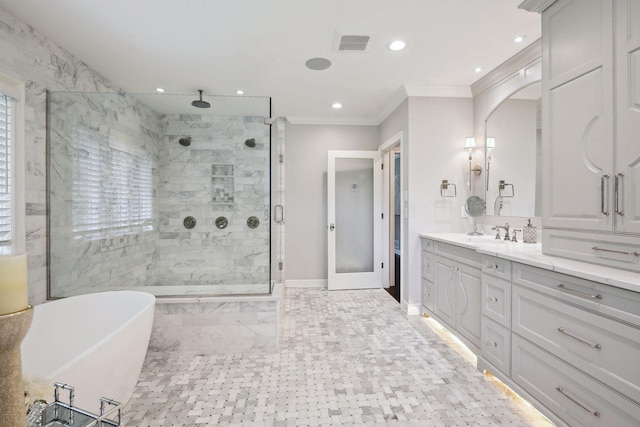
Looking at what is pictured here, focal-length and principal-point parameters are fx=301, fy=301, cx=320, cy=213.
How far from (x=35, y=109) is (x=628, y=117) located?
3.67 meters

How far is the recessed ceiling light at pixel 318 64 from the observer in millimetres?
2695

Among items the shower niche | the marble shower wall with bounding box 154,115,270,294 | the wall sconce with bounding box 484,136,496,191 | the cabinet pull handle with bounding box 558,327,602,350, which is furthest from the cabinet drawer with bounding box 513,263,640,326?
the shower niche

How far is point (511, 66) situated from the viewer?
2740 millimetres

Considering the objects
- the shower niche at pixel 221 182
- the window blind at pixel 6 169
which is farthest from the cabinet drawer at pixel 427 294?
the window blind at pixel 6 169

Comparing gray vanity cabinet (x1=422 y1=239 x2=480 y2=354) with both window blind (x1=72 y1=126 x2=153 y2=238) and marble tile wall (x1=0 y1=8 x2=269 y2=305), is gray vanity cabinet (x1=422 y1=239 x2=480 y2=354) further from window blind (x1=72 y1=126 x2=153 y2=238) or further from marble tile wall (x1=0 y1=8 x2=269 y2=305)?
window blind (x1=72 y1=126 x2=153 y2=238)

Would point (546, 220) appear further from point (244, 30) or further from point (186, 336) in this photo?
point (186, 336)

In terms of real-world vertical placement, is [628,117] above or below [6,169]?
above

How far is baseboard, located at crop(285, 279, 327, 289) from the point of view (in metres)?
4.48

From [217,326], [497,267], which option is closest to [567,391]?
[497,267]

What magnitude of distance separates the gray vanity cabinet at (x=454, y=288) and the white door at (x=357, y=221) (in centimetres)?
121

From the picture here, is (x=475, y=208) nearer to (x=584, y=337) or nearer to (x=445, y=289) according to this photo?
(x=445, y=289)

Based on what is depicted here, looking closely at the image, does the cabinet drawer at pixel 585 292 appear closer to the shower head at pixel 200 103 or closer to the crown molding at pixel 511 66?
the crown molding at pixel 511 66

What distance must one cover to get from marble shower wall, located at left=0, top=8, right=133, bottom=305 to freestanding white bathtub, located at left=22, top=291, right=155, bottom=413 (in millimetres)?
470

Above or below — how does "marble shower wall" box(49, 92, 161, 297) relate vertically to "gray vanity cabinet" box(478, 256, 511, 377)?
above
